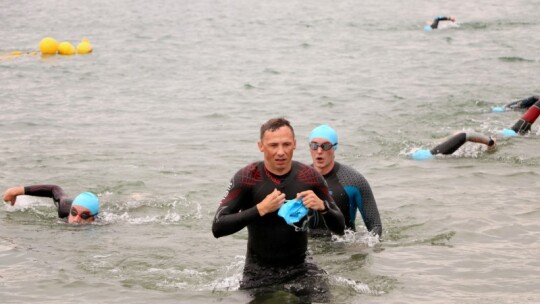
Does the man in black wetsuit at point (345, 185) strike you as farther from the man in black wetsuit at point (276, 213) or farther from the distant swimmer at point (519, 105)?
the distant swimmer at point (519, 105)

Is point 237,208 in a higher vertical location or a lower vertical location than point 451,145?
higher

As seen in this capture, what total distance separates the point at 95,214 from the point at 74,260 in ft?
5.71

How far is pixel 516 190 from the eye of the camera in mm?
12727

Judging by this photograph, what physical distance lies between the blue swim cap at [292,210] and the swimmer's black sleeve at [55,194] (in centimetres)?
582

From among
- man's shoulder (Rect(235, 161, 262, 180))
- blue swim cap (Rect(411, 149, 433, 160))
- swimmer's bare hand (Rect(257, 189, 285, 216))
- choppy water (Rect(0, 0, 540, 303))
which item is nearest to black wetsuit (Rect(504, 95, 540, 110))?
choppy water (Rect(0, 0, 540, 303))

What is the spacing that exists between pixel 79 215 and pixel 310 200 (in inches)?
224

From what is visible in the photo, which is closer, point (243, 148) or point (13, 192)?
point (13, 192)

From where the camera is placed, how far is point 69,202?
1175 centimetres

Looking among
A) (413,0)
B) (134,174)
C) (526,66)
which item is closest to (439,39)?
(526,66)

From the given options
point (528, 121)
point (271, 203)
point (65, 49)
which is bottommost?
point (528, 121)

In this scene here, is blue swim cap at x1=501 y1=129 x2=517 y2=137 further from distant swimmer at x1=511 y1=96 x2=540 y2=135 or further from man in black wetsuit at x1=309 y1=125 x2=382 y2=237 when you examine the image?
man in black wetsuit at x1=309 y1=125 x2=382 y2=237

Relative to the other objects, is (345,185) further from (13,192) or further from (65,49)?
(65,49)

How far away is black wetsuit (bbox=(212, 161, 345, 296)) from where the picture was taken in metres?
6.88

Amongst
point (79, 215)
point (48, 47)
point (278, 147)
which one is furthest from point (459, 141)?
point (48, 47)
